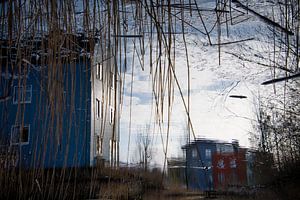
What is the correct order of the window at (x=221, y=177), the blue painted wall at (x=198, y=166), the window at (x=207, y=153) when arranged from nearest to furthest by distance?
the blue painted wall at (x=198, y=166) → the window at (x=221, y=177) → the window at (x=207, y=153)

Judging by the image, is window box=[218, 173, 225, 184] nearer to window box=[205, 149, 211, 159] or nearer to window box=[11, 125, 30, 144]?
window box=[205, 149, 211, 159]

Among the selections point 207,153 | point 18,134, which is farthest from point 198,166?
point 207,153

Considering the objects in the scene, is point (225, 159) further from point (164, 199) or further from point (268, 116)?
point (268, 116)

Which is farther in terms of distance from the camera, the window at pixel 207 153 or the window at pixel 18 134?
the window at pixel 207 153

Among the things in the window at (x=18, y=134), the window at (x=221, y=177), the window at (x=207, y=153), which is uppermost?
the window at (x=18, y=134)

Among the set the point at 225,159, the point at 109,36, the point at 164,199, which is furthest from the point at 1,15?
the point at 225,159

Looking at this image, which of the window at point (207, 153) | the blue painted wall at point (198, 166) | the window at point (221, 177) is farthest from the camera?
the window at point (207, 153)

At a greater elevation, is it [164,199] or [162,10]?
[162,10]

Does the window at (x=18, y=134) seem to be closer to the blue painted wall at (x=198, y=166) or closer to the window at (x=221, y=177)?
the blue painted wall at (x=198, y=166)

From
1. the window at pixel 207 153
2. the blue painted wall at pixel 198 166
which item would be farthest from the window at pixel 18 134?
the window at pixel 207 153

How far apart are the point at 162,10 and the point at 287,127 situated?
3521mm

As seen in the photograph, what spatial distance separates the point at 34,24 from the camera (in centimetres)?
45

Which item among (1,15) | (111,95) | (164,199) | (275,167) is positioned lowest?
(164,199)

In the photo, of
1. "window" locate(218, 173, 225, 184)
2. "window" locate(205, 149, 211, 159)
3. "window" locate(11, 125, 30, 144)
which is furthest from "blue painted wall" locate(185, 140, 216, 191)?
"window" locate(218, 173, 225, 184)
